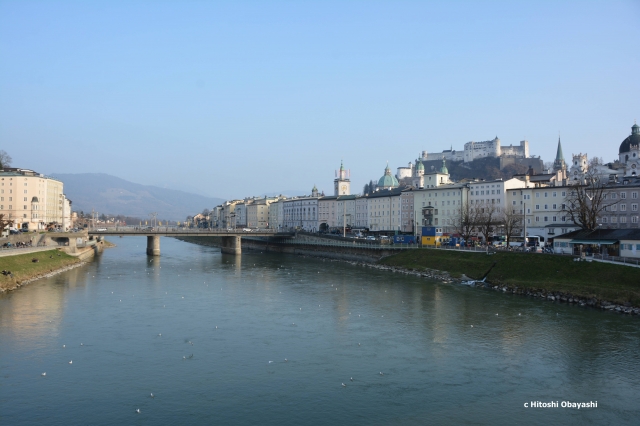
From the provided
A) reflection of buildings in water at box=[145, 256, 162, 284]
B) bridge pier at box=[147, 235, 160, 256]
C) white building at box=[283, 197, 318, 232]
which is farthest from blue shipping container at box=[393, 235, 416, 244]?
white building at box=[283, 197, 318, 232]

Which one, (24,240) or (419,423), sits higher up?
(24,240)

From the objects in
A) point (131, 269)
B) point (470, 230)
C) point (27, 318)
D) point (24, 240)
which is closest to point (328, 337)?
point (27, 318)

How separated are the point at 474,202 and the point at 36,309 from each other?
68.3 metres

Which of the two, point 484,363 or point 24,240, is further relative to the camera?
point 24,240

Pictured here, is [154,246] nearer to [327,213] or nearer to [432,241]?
[432,241]

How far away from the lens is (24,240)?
7450 cm

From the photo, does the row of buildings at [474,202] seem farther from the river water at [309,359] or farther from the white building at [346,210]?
the river water at [309,359]

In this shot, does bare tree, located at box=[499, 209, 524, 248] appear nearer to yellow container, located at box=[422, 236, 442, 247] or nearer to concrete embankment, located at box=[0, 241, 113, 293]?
yellow container, located at box=[422, 236, 442, 247]

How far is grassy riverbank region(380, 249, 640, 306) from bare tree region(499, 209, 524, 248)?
10.8m

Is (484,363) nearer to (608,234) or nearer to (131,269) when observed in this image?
(608,234)

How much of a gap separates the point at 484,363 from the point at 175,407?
15.2 meters

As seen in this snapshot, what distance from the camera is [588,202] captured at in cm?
6950

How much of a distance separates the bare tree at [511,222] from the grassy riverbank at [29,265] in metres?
57.6

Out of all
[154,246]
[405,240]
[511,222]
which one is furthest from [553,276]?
[154,246]
